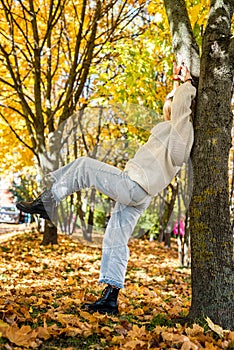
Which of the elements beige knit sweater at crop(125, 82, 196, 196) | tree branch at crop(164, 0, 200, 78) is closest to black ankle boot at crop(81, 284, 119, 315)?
beige knit sweater at crop(125, 82, 196, 196)

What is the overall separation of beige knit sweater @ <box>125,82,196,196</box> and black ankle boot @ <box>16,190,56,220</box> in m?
0.64

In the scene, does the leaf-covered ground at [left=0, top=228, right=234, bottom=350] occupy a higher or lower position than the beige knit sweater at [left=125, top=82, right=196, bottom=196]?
lower

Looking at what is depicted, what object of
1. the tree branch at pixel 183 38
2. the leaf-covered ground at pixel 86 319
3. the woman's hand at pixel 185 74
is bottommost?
the leaf-covered ground at pixel 86 319

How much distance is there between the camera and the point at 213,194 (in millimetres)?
3531

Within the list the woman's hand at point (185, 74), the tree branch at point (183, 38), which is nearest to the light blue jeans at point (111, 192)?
the woman's hand at point (185, 74)

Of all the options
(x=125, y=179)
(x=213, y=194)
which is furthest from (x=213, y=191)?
(x=125, y=179)

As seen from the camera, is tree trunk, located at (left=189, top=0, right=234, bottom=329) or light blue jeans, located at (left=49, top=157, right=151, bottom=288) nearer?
light blue jeans, located at (left=49, top=157, right=151, bottom=288)

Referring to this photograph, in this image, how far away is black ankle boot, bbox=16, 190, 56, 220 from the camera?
3448mm

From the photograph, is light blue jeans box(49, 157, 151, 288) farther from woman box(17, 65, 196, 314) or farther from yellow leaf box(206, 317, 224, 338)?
yellow leaf box(206, 317, 224, 338)

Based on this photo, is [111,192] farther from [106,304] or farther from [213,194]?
[106,304]

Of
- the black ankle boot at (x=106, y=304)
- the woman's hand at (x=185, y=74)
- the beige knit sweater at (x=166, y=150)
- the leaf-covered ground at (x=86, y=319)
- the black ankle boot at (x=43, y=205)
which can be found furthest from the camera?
the woman's hand at (x=185, y=74)

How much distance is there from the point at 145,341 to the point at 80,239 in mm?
1689

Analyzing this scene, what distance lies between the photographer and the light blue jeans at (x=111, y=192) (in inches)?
128

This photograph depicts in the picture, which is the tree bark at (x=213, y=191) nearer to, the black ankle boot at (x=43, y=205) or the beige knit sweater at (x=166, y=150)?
the beige knit sweater at (x=166, y=150)
